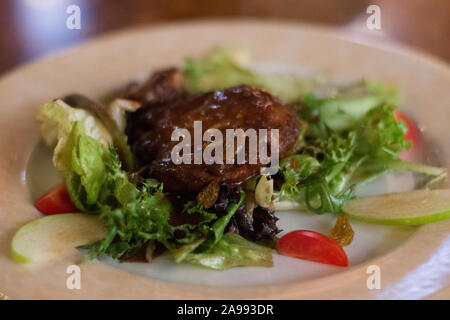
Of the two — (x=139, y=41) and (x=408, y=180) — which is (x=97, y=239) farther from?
(x=139, y=41)

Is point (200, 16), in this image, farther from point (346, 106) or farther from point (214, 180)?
point (214, 180)

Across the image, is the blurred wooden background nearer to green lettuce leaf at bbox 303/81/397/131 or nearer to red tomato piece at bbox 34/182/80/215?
green lettuce leaf at bbox 303/81/397/131

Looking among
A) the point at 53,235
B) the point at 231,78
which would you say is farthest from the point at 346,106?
the point at 53,235

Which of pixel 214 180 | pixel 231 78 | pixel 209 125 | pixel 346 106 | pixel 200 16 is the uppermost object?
pixel 200 16

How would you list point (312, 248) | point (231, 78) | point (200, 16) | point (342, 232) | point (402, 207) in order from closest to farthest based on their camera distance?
point (312, 248)
point (342, 232)
point (402, 207)
point (231, 78)
point (200, 16)

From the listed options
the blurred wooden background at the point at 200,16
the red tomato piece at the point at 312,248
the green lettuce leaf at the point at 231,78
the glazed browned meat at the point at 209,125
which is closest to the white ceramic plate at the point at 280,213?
the red tomato piece at the point at 312,248

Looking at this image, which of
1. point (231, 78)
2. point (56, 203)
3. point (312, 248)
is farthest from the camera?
point (231, 78)
